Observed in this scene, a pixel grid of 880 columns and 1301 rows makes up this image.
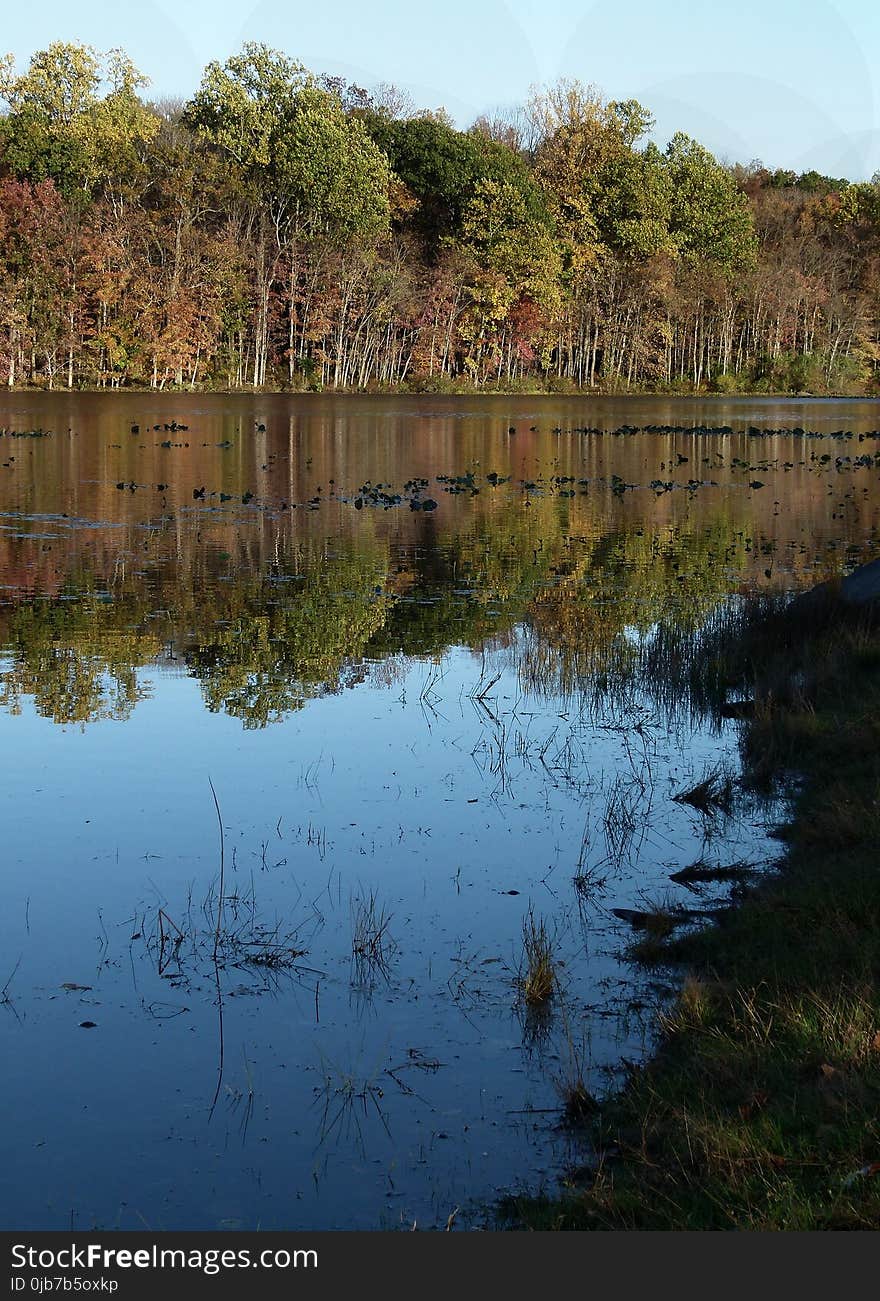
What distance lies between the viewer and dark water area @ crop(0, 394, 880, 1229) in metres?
5.09

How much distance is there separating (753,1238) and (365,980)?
Result: 2741mm

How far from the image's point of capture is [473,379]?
101m

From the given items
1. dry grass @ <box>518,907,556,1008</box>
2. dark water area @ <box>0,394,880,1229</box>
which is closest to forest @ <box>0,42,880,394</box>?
dark water area @ <box>0,394,880,1229</box>

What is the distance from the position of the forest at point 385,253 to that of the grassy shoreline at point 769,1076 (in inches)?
3028

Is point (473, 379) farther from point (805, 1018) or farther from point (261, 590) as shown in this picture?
point (805, 1018)

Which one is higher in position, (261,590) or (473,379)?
(473,379)

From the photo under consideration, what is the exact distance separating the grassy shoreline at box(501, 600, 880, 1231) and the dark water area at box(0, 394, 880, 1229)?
0.86ft

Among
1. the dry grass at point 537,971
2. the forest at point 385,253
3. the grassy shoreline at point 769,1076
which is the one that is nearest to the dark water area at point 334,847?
the dry grass at point 537,971

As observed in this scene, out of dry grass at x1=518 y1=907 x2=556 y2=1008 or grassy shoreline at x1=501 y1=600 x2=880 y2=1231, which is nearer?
grassy shoreline at x1=501 y1=600 x2=880 y2=1231

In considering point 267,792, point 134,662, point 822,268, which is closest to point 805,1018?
point 267,792

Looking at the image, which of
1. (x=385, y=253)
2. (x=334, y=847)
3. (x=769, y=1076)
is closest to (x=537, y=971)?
(x=769, y=1076)

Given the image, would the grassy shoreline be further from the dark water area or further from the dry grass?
the dry grass

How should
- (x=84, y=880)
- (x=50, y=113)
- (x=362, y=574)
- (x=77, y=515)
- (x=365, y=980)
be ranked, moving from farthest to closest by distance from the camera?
(x=50, y=113), (x=77, y=515), (x=362, y=574), (x=84, y=880), (x=365, y=980)

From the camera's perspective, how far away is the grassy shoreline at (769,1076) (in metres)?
4.41
